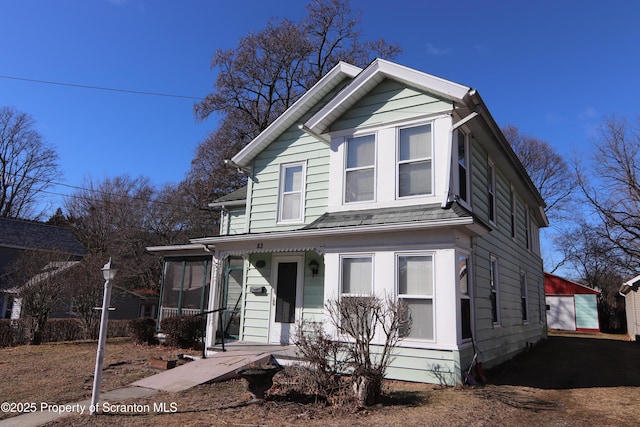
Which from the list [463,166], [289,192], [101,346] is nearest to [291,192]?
[289,192]

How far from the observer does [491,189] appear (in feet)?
35.7

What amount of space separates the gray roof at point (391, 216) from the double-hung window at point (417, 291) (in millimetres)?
722

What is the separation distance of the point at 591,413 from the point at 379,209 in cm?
478

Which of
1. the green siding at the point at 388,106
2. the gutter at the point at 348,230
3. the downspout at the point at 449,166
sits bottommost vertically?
the gutter at the point at 348,230

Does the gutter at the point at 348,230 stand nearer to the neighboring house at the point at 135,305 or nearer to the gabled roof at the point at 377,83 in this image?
the gabled roof at the point at 377,83

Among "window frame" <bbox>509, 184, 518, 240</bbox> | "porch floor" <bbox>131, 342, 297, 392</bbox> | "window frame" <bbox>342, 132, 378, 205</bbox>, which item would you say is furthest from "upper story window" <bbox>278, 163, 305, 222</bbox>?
"window frame" <bbox>509, 184, 518, 240</bbox>

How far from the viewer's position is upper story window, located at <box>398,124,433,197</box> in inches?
337

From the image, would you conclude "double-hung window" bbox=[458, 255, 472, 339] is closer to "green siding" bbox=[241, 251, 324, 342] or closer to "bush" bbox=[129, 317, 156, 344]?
"green siding" bbox=[241, 251, 324, 342]

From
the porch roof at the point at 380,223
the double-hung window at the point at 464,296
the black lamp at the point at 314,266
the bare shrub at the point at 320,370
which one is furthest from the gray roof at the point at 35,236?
the double-hung window at the point at 464,296

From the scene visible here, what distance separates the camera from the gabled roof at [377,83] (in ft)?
27.1

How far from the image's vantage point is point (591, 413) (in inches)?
233

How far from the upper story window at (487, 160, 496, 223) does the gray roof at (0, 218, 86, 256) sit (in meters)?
27.6

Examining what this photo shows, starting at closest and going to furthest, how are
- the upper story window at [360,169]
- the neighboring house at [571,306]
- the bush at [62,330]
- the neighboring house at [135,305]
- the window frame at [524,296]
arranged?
the upper story window at [360,169] < the window frame at [524,296] < the bush at [62,330] < the neighboring house at [135,305] < the neighboring house at [571,306]

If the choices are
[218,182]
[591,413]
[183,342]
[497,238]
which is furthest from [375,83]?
[218,182]
